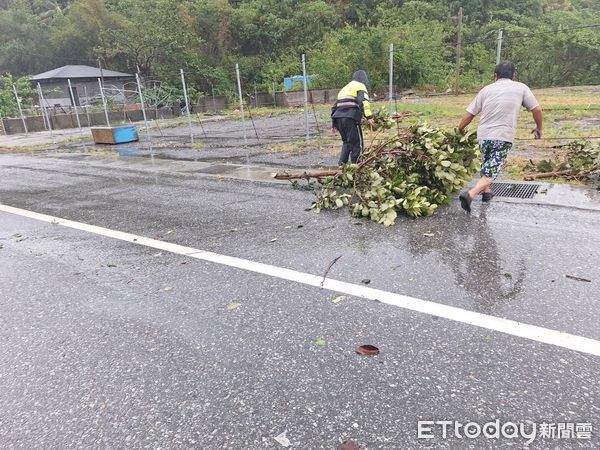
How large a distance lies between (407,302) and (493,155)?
9.87 ft

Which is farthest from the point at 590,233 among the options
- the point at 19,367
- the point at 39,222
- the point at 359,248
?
the point at 39,222

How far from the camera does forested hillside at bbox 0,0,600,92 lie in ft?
107

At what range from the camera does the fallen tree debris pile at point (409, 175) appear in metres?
5.56

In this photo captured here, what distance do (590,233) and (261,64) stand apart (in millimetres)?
39741

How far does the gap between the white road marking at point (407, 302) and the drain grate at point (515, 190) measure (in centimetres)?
347

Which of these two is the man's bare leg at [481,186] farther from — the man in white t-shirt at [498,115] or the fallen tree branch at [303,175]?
the fallen tree branch at [303,175]

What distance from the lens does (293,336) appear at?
298 cm

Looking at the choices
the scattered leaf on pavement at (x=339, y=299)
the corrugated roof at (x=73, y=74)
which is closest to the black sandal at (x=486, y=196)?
the scattered leaf on pavement at (x=339, y=299)

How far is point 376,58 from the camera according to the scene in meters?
31.7

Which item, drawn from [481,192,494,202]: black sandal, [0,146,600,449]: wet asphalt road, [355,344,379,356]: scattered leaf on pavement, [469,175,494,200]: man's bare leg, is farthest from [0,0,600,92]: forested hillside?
[355,344,379,356]: scattered leaf on pavement

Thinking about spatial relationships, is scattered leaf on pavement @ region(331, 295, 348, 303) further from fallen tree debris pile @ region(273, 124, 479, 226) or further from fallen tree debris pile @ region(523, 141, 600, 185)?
fallen tree debris pile @ region(523, 141, 600, 185)

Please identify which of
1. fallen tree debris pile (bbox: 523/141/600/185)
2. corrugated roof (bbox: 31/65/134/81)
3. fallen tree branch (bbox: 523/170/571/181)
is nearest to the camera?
fallen tree debris pile (bbox: 523/141/600/185)

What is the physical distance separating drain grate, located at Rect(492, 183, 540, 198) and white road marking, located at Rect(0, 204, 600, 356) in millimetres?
3473

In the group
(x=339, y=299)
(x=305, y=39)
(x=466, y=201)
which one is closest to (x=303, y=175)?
(x=466, y=201)
